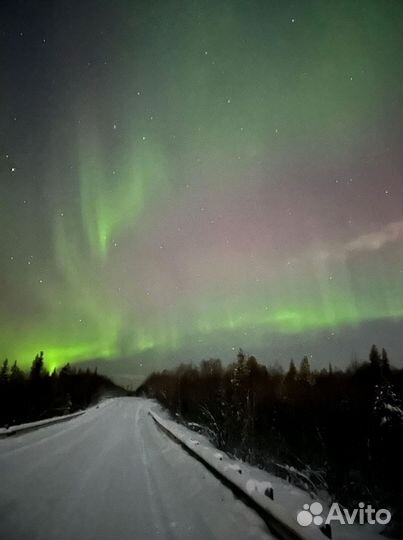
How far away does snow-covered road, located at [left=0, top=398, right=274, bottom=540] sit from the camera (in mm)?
5521

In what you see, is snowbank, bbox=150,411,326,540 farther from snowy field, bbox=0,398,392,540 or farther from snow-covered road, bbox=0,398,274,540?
snow-covered road, bbox=0,398,274,540

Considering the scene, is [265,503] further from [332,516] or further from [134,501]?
[134,501]

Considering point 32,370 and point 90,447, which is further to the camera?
point 32,370

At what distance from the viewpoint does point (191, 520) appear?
241 inches

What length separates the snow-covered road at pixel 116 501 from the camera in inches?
217

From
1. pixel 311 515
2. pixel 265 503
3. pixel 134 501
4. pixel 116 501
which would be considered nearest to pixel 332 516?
pixel 311 515

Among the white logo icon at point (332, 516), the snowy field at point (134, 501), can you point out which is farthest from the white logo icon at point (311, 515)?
the snowy field at point (134, 501)

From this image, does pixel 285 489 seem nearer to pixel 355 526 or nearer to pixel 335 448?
pixel 355 526

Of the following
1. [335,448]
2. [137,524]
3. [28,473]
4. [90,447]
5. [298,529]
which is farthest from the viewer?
[90,447]

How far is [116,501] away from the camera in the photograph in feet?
23.2

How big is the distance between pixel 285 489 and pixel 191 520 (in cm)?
323

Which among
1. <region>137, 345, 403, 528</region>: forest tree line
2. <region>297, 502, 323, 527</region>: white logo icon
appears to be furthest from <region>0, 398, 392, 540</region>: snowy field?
<region>137, 345, 403, 528</region>: forest tree line

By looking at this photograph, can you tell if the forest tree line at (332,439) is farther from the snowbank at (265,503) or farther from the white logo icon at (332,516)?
the snowbank at (265,503)

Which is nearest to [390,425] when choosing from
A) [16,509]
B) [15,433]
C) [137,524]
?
[137,524]
